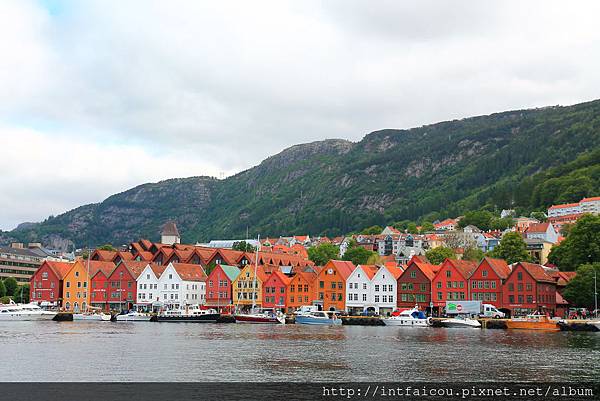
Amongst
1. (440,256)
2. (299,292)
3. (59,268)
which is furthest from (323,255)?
(59,268)

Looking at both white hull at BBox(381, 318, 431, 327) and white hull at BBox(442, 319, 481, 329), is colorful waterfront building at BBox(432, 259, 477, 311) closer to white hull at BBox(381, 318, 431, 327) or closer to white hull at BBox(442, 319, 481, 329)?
white hull at BBox(381, 318, 431, 327)

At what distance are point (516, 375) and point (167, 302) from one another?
328 ft

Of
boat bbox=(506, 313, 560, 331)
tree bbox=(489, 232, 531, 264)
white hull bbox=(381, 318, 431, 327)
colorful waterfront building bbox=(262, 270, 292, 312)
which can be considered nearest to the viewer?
boat bbox=(506, 313, 560, 331)

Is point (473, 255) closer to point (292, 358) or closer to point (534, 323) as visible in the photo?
point (534, 323)

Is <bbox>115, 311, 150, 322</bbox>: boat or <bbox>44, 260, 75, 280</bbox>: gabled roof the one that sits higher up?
<bbox>44, 260, 75, 280</bbox>: gabled roof

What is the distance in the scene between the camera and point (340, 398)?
3616cm

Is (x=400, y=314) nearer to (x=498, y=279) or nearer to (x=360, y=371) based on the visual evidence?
(x=498, y=279)

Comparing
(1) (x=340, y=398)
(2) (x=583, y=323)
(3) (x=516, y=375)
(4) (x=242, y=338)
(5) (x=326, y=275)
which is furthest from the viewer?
(5) (x=326, y=275)

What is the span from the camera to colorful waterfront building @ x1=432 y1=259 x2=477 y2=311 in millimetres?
119625

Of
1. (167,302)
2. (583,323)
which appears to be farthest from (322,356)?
(167,302)

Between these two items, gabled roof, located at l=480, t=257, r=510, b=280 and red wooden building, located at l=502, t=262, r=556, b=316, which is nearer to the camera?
red wooden building, located at l=502, t=262, r=556, b=316

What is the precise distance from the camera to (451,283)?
121m

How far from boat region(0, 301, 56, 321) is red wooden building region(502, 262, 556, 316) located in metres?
72.0

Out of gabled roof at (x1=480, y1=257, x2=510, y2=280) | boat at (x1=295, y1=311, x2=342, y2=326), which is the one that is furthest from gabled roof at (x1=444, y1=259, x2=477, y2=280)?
boat at (x1=295, y1=311, x2=342, y2=326)
